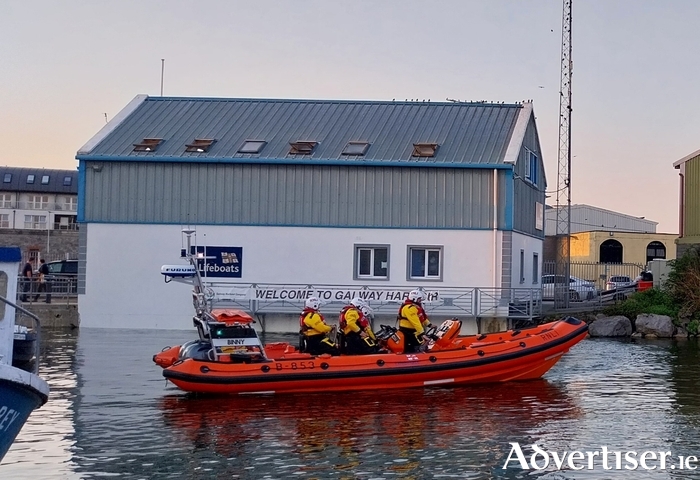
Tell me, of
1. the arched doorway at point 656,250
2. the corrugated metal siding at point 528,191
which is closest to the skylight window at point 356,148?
the corrugated metal siding at point 528,191

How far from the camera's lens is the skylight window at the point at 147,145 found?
30.8 m

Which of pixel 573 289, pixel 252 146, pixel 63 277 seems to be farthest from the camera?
pixel 573 289

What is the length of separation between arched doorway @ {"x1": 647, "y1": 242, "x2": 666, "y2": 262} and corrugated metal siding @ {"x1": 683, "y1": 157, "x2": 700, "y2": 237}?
921 inches

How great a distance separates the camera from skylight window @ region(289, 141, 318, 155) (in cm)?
3064

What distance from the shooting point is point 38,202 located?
8438 cm

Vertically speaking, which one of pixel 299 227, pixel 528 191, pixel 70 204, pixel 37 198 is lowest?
pixel 299 227

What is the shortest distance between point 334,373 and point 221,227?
521 inches

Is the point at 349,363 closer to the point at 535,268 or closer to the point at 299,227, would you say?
the point at 299,227

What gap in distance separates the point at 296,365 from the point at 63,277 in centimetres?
2029

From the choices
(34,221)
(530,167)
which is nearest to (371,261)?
(530,167)

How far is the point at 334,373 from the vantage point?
57.8 feet

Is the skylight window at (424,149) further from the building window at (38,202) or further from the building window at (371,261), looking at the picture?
the building window at (38,202)

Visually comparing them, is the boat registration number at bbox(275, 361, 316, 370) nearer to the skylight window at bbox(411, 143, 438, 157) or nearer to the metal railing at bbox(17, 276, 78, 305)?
the skylight window at bbox(411, 143, 438, 157)

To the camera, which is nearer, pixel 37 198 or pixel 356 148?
pixel 356 148
